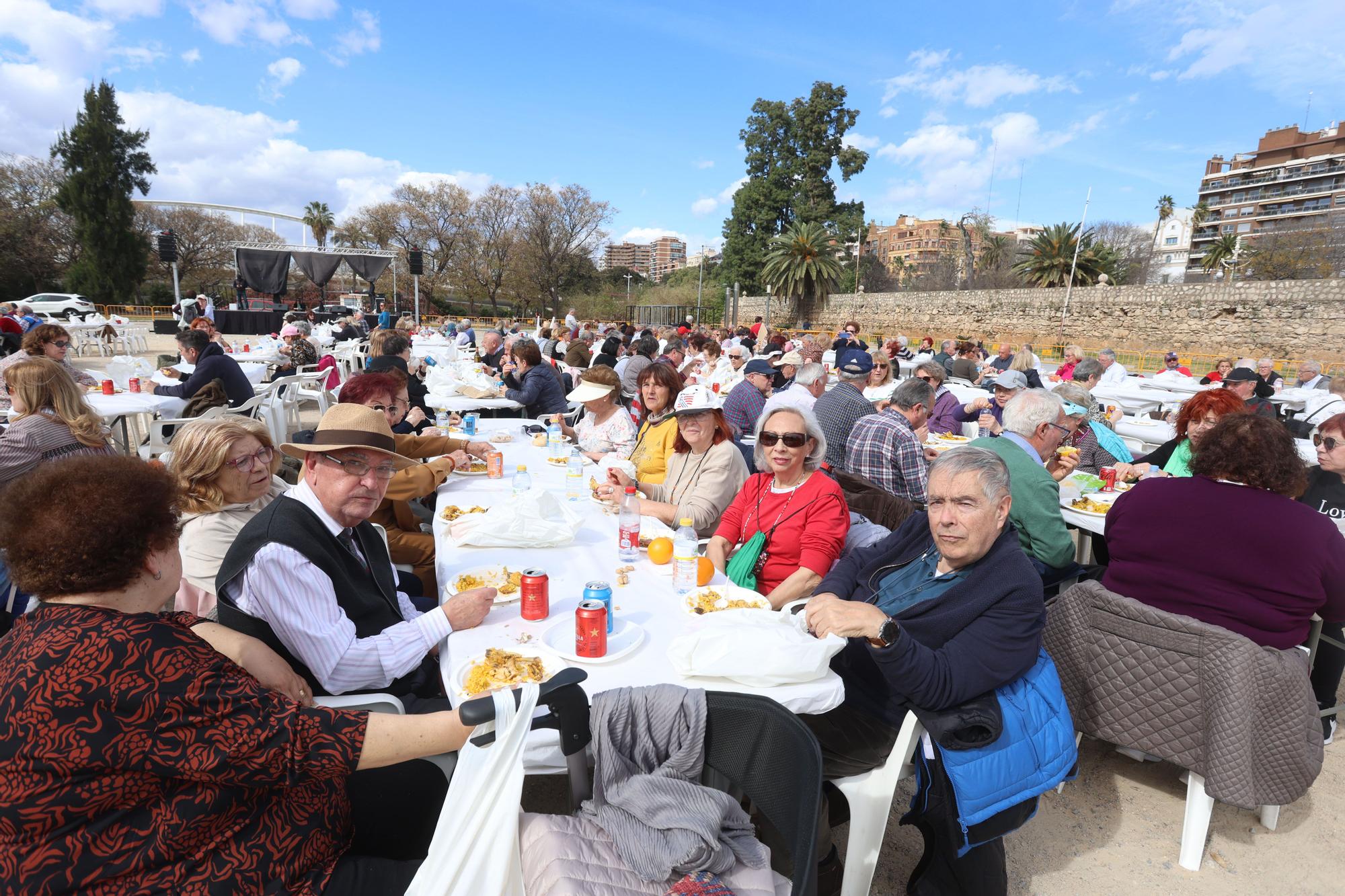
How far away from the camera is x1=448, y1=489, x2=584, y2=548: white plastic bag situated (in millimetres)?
3021

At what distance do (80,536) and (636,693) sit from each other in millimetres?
1148

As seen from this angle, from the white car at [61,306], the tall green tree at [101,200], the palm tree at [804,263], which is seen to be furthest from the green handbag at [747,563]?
the tall green tree at [101,200]

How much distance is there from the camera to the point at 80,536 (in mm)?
1247

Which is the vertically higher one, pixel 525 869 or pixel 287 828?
pixel 287 828

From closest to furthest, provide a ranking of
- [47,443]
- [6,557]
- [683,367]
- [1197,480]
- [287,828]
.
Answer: [6,557] < [287,828] < [1197,480] < [47,443] < [683,367]

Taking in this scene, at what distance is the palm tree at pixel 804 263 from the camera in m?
37.1

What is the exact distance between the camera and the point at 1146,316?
27750 millimetres

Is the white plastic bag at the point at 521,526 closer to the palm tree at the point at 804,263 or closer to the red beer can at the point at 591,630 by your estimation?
the red beer can at the point at 591,630

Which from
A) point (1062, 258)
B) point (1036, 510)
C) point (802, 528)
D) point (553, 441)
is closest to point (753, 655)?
point (802, 528)

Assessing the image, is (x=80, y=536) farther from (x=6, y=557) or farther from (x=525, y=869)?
(x=525, y=869)

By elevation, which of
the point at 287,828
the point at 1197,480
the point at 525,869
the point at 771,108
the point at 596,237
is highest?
the point at 771,108

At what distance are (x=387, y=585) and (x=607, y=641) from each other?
0.97 m

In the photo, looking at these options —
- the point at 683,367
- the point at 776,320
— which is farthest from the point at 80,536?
the point at 776,320

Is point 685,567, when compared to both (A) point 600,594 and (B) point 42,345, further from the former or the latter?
(B) point 42,345
